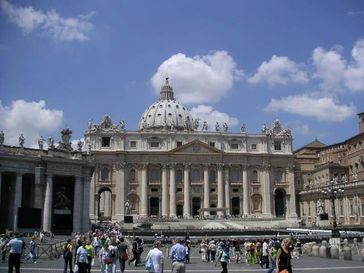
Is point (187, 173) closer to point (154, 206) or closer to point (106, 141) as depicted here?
point (154, 206)

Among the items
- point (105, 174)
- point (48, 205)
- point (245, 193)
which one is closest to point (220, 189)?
point (245, 193)

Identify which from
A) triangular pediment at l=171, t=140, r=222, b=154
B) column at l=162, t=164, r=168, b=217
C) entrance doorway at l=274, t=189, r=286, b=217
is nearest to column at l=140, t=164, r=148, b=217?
column at l=162, t=164, r=168, b=217

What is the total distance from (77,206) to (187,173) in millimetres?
53537

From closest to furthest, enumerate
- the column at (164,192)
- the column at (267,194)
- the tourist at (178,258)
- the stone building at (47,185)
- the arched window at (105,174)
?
the tourist at (178,258) < the stone building at (47,185) < the column at (164,192) < the arched window at (105,174) < the column at (267,194)

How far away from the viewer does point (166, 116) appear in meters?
136

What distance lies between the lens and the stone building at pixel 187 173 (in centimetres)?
9894

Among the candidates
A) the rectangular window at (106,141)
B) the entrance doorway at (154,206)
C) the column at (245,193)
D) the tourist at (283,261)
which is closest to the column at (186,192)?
the entrance doorway at (154,206)

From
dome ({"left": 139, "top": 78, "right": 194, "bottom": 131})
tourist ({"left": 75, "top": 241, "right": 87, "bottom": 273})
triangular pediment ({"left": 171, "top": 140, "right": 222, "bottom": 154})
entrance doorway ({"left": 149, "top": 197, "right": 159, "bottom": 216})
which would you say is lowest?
tourist ({"left": 75, "top": 241, "right": 87, "bottom": 273})

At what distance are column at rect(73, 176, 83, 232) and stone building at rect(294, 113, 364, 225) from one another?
1398 inches

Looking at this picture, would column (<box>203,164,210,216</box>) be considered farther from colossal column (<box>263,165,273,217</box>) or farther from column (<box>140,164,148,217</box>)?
colossal column (<box>263,165,273,217</box>)

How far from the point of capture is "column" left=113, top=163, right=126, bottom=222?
97875 mm

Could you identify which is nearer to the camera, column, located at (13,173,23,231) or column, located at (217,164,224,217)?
column, located at (13,173,23,231)

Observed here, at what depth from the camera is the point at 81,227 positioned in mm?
48281

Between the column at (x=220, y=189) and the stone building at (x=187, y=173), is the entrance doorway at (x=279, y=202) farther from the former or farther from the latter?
the column at (x=220, y=189)
